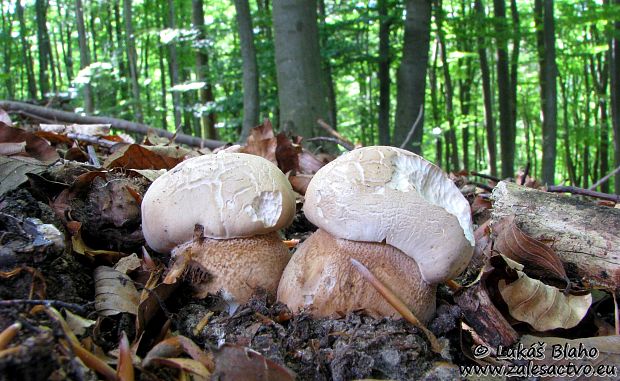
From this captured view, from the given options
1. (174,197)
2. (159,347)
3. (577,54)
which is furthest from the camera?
(577,54)

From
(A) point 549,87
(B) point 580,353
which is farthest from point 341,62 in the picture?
(B) point 580,353

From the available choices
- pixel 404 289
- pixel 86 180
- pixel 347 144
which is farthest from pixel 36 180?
pixel 347 144

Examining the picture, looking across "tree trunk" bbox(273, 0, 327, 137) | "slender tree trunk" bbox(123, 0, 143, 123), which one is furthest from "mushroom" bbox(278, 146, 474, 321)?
"slender tree trunk" bbox(123, 0, 143, 123)

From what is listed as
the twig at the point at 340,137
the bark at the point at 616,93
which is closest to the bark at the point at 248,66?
the twig at the point at 340,137

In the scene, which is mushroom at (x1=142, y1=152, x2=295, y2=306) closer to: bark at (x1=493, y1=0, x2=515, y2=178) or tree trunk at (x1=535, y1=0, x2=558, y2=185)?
tree trunk at (x1=535, y1=0, x2=558, y2=185)

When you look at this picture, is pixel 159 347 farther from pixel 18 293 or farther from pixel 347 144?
pixel 347 144

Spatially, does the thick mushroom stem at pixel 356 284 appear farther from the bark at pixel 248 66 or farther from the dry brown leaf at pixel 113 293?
the bark at pixel 248 66

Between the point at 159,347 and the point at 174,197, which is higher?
the point at 174,197

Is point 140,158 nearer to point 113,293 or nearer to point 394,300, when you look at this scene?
point 113,293
